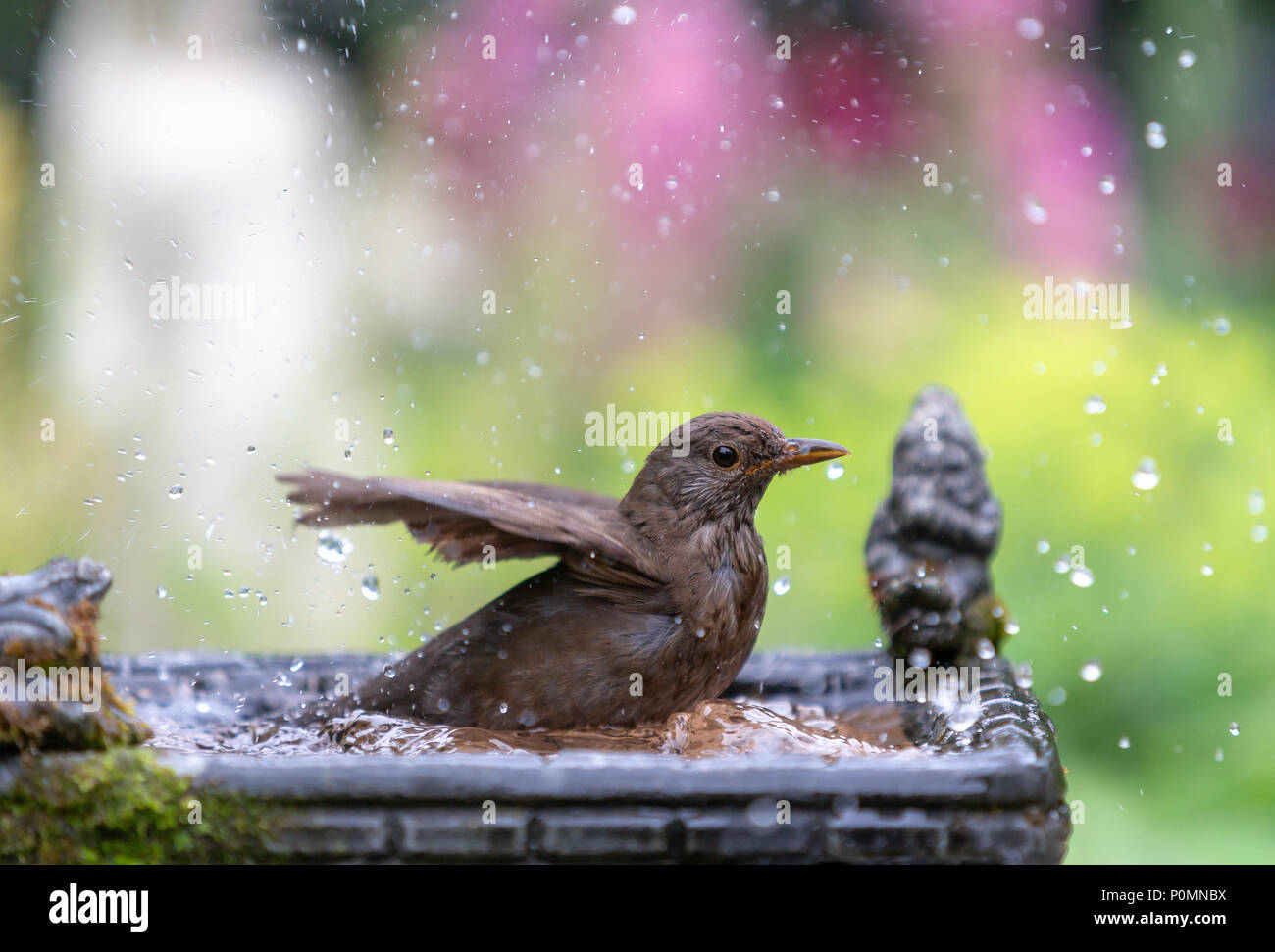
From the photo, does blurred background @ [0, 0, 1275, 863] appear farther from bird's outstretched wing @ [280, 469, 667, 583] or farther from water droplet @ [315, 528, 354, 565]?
bird's outstretched wing @ [280, 469, 667, 583]

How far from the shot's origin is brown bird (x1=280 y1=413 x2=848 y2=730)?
8.36ft

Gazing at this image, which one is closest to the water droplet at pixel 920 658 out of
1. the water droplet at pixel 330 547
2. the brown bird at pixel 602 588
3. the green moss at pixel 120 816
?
the brown bird at pixel 602 588

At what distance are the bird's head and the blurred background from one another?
221 cm

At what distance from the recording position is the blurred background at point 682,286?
496 cm

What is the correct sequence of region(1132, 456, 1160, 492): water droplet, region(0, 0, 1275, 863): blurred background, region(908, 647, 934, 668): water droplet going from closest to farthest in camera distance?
region(908, 647, 934, 668): water droplet < region(1132, 456, 1160, 492): water droplet < region(0, 0, 1275, 863): blurred background

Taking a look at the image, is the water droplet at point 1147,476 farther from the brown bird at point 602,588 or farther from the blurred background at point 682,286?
the brown bird at point 602,588

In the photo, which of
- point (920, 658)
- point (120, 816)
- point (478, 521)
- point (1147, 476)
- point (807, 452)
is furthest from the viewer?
point (1147, 476)

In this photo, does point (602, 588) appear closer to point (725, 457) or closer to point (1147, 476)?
point (725, 457)

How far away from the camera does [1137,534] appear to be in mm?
5305

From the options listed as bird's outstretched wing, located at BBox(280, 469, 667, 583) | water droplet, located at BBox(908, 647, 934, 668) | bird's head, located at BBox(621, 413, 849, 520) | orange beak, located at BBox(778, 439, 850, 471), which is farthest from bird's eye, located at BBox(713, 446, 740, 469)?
water droplet, located at BBox(908, 647, 934, 668)

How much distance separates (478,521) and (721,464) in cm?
64

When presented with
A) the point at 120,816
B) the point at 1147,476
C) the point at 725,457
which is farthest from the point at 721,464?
the point at 1147,476

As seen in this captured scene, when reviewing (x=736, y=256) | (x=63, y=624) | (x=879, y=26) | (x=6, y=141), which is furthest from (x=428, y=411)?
(x=63, y=624)

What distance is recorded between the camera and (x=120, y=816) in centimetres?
197
